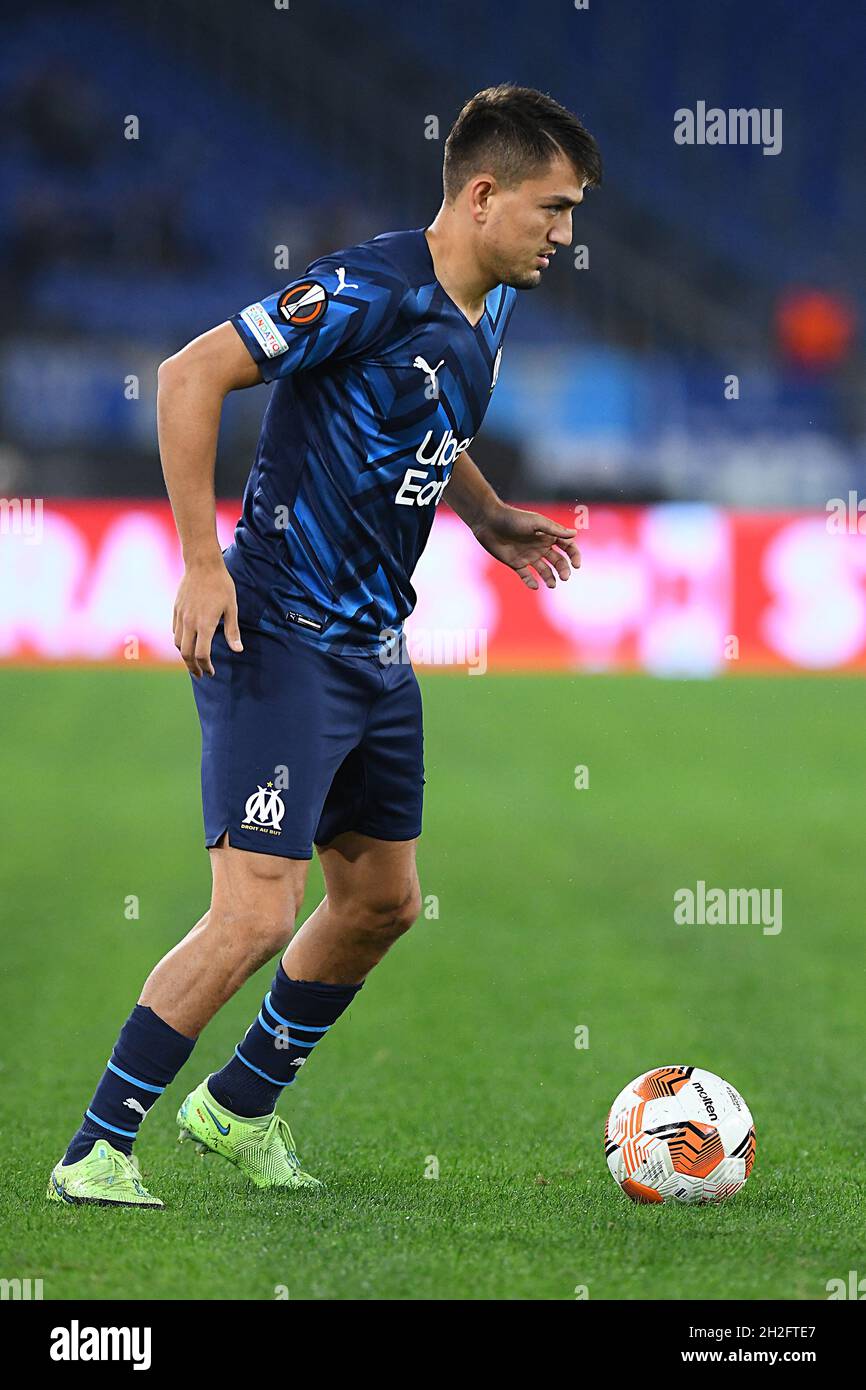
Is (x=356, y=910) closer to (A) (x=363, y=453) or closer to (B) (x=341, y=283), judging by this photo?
(A) (x=363, y=453)

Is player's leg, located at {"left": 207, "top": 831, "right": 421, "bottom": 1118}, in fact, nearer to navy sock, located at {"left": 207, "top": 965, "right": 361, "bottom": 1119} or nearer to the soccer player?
navy sock, located at {"left": 207, "top": 965, "right": 361, "bottom": 1119}

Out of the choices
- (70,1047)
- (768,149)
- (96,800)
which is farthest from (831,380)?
(70,1047)

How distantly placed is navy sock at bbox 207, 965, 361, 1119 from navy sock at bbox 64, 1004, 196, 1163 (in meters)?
0.40

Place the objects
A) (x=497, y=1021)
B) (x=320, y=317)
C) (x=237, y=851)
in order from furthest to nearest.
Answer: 1. (x=497, y=1021)
2. (x=237, y=851)
3. (x=320, y=317)

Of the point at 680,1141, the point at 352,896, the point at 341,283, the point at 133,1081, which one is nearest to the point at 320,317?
the point at 341,283

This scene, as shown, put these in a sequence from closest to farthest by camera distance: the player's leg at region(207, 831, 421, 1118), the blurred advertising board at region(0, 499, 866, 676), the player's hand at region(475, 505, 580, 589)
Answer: the player's leg at region(207, 831, 421, 1118), the player's hand at region(475, 505, 580, 589), the blurred advertising board at region(0, 499, 866, 676)

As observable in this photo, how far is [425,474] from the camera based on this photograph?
381 centimetres

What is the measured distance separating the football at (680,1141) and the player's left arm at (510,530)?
1.25 metres

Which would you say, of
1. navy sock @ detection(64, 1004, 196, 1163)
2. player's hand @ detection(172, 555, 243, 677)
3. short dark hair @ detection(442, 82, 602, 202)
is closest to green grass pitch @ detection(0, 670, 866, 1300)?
navy sock @ detection(64, 1004, 196, 1163)

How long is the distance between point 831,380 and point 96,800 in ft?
50.8

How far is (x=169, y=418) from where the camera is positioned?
3.48 meters

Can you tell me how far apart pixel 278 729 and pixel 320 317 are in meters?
0.83

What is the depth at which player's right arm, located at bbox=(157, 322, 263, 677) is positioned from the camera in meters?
3.46
